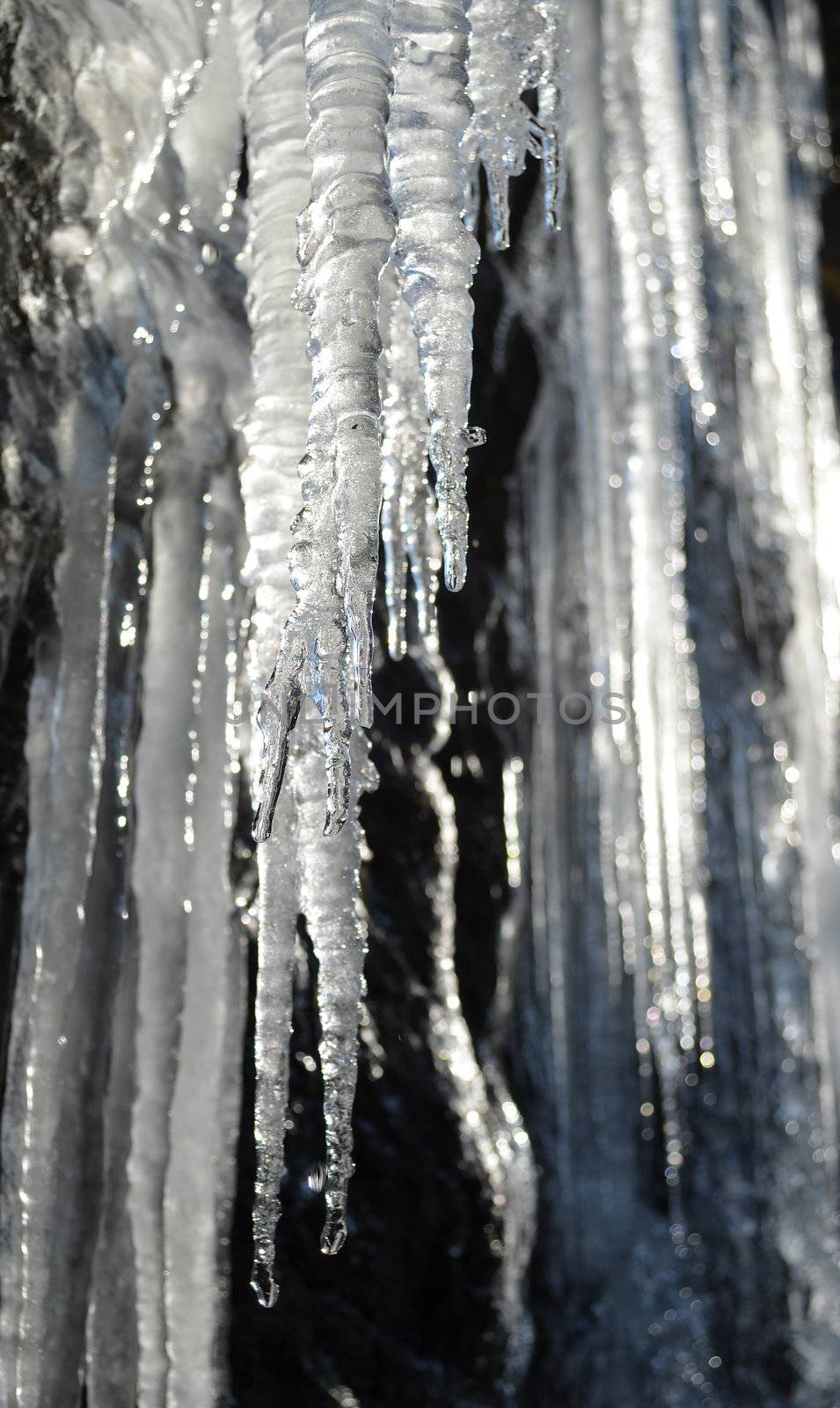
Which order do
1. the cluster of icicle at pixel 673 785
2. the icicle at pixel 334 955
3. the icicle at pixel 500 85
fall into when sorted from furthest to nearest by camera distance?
the cluster of icicle at pixel 673 785 < the icicle at pixel 500 85 < the icicle at pixel 334 955

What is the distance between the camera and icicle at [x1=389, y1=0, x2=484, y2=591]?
725 millimetres

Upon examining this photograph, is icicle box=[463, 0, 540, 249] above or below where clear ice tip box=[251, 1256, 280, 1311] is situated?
above

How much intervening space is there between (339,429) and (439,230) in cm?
15

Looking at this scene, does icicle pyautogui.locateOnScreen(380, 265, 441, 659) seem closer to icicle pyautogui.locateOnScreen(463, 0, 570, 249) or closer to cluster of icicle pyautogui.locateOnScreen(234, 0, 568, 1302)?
cluster of icicle pyautogui.locateOnScreen(234, 0, 568, 1302)

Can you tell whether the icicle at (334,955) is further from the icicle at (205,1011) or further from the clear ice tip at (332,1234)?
the icicle at (205,1011)

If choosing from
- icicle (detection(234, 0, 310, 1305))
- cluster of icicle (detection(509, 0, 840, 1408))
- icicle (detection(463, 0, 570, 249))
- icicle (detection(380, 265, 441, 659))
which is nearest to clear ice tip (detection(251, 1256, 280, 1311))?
icicle (detection(234, 0, 310, 1305))

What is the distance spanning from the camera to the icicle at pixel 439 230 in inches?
28.5

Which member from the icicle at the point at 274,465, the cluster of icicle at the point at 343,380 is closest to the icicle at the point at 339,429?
the cluster of icicle at the point at 343,380

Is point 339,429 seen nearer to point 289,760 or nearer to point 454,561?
point 454,561

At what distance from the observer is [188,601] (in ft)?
3.14

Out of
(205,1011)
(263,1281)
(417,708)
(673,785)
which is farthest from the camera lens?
(673,785)

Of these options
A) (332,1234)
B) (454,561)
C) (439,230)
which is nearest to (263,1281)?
(332,1234)

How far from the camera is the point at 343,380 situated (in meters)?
0.70

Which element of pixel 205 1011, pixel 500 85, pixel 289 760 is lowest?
pixel 205 1011
